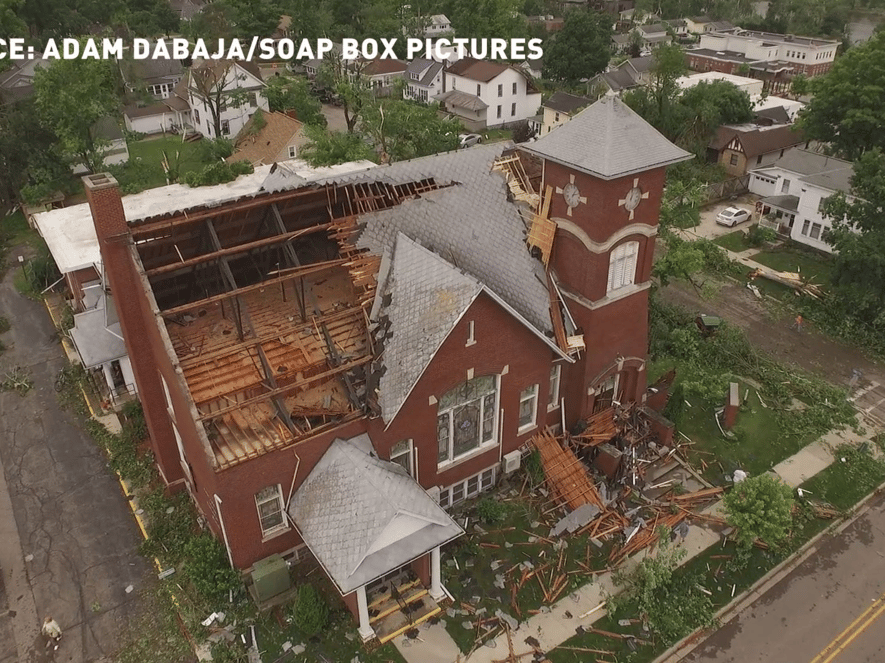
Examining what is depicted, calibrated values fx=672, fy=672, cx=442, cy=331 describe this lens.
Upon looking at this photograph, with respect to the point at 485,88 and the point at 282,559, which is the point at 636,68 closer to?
the point at 485,88

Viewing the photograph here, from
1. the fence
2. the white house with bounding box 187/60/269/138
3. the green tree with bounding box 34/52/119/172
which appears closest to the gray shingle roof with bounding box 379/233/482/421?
the fence

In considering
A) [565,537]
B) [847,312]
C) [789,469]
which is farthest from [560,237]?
[847,312]

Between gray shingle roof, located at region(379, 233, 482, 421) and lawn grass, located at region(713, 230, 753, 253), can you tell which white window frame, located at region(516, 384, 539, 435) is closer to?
gray shingle roof, located at region(379, 233, 482, 421)

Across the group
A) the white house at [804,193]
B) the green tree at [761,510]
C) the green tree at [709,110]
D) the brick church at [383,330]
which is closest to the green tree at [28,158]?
the brick church at [383,330]

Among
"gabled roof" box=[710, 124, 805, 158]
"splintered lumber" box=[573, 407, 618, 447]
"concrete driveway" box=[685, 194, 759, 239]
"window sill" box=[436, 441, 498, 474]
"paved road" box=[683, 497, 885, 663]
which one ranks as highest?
"gabled roof" box=[710, 124, 805, 158]

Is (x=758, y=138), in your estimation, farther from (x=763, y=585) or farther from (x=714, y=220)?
(x=763, y=585)

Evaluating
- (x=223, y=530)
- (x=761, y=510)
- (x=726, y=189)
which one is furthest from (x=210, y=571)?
(x=726, y=189)
